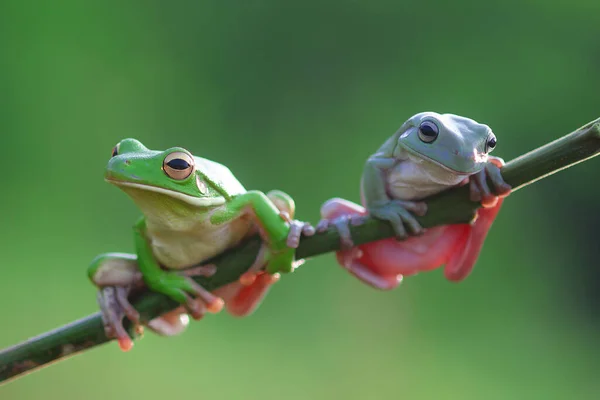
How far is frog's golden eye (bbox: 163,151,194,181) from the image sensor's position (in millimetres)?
1936

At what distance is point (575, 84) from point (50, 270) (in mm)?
5686

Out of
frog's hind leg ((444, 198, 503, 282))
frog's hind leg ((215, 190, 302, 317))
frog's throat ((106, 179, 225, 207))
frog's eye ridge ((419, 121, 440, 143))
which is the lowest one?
frog's hind leg ((444, 198, 503, 282))

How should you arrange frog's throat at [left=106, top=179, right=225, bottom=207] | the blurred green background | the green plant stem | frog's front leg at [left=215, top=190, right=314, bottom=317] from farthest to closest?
the blurred green background < frog's front leg at [left=215, top=190, right=314, bottom=317] < frog's throat at [left=106, top=179, right=225, bottom=207] < the green plant stem

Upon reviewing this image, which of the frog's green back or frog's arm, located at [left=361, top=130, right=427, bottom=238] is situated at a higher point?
the frog's green back

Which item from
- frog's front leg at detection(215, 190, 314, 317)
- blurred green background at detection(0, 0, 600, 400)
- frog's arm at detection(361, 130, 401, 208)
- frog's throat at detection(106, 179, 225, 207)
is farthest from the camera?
blurred green background at detection(0, 0, 600, 400)

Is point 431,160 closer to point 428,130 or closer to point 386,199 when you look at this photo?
point 428,130

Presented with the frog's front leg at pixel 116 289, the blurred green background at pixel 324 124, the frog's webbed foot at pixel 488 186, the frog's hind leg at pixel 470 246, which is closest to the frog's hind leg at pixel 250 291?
the frog's front leg at pixel 116 289

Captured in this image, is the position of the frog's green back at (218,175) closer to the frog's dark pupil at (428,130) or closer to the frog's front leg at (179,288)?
the frog's front leg at (179,288)

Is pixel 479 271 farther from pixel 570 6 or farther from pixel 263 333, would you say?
pixel 570 6

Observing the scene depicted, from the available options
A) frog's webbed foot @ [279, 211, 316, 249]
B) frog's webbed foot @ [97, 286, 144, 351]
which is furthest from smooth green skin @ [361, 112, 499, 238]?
frog's webbed foot @ [97, 286, 144, 351]

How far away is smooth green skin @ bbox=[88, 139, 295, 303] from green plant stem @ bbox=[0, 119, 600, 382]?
→ 5 centimetres

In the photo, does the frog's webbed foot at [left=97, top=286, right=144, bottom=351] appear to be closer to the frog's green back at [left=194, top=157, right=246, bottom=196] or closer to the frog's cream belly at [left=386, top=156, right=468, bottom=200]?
the frog's green back at [left=194, top=157, right=246, bottom=196]

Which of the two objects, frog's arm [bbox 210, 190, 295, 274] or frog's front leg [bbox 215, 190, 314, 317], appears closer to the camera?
frog's arm [bbox 210, 190, 295, 274]

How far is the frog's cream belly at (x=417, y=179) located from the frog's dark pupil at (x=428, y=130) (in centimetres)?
7
